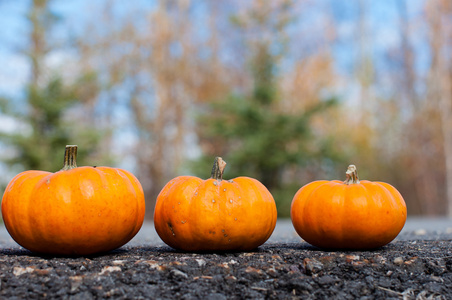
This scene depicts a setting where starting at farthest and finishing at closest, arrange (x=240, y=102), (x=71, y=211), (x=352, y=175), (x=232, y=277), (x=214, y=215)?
1. (x=240, y=102)
2. (x=352, y=175)
3. (x=214, y=215)
4. (x=71, y=211)
5. (x=232, y=277)

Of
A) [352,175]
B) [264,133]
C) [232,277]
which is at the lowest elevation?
[232,277]

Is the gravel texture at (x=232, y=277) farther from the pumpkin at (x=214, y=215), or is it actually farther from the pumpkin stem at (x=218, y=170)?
the pumpkin stem at (x=218, y=170)

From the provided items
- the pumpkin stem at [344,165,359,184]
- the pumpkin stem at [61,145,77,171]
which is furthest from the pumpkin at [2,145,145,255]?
the pumpkin stem at [344,165,359,184]

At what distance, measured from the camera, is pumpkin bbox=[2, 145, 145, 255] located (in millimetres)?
2385

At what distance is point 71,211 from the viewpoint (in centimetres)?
238

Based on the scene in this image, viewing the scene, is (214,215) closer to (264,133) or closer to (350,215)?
(350,215)

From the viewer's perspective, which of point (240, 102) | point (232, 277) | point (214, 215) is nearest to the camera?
point (232, 277)

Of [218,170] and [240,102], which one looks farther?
[240,102]

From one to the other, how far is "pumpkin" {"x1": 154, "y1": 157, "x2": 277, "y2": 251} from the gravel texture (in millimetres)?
173

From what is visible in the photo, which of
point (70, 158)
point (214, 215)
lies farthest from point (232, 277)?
point (70, 158)

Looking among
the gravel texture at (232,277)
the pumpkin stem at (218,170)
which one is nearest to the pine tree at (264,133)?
the pumpkin stem at (218,170)

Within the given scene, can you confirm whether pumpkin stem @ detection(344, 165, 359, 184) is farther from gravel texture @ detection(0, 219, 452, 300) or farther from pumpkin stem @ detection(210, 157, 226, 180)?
pumpkin stem @ detection(210, 157, 226, 180)

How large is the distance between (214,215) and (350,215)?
796mm

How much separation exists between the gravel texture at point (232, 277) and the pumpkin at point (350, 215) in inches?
11.5
